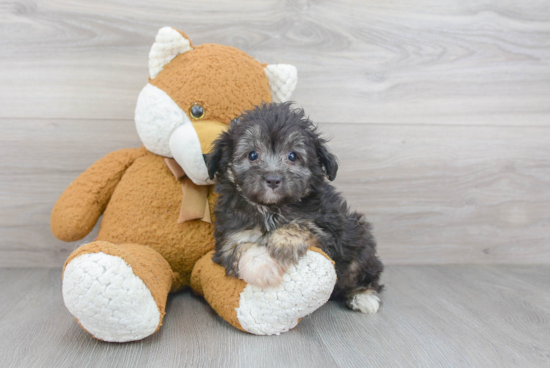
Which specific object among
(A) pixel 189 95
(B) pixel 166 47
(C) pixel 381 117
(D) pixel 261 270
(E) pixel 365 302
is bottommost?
(E) pixel 365 302

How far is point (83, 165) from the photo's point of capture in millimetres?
2475

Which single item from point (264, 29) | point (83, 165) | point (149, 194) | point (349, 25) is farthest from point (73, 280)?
point (349, 25)

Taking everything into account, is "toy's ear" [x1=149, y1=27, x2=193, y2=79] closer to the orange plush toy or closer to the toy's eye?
the orange plush toy

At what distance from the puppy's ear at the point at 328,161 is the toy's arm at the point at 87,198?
992mm

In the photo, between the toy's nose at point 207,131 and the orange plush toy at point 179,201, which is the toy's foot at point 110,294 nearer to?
the orange plush toy at point 179,201

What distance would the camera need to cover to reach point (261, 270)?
5.09 feet

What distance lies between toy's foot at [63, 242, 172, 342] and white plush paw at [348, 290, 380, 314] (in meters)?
0.90

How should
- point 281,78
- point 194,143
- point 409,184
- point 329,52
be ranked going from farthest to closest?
point 409,184 → point 329,52 → point 281,78 → point 194,143

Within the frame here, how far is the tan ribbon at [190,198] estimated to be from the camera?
6.45 ft

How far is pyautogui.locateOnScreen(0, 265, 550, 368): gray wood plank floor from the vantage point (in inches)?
58.6

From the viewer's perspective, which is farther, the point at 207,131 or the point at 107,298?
the point at 207,131

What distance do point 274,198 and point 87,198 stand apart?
102 centimetres

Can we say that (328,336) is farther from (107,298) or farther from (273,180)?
(107,298)

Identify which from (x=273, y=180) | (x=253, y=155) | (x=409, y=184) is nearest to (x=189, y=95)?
(x=253, y=155)
